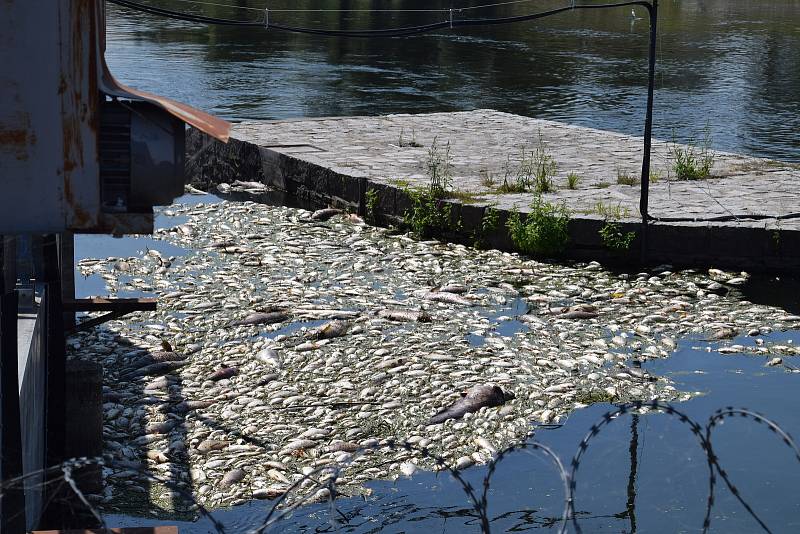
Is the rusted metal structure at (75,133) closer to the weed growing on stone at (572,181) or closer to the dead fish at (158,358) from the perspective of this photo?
the dead fish at (158,358)

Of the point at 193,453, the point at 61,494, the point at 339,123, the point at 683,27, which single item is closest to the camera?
the point at 61,494

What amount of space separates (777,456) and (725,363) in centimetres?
127

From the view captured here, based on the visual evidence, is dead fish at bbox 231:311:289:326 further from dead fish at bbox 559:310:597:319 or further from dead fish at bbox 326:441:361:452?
dead fish at bbox 326:441:361:452

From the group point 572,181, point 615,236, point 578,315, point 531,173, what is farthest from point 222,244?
point 578,315

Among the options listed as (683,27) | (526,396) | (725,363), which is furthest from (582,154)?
(683,27)

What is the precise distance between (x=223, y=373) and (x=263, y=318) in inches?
47.8

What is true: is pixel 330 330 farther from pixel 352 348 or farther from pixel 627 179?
pixel 627 179

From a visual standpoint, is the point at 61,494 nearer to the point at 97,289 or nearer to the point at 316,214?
the point at 97,289

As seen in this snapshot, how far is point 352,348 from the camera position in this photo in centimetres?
845

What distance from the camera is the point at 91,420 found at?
259 inches

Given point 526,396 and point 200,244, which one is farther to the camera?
point 200,244

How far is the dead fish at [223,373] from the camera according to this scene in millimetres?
7891

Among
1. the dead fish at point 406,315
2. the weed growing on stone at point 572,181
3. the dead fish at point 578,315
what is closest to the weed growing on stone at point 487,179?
the weed growing on stone at point 572,181

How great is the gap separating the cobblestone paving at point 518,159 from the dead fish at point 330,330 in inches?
125
